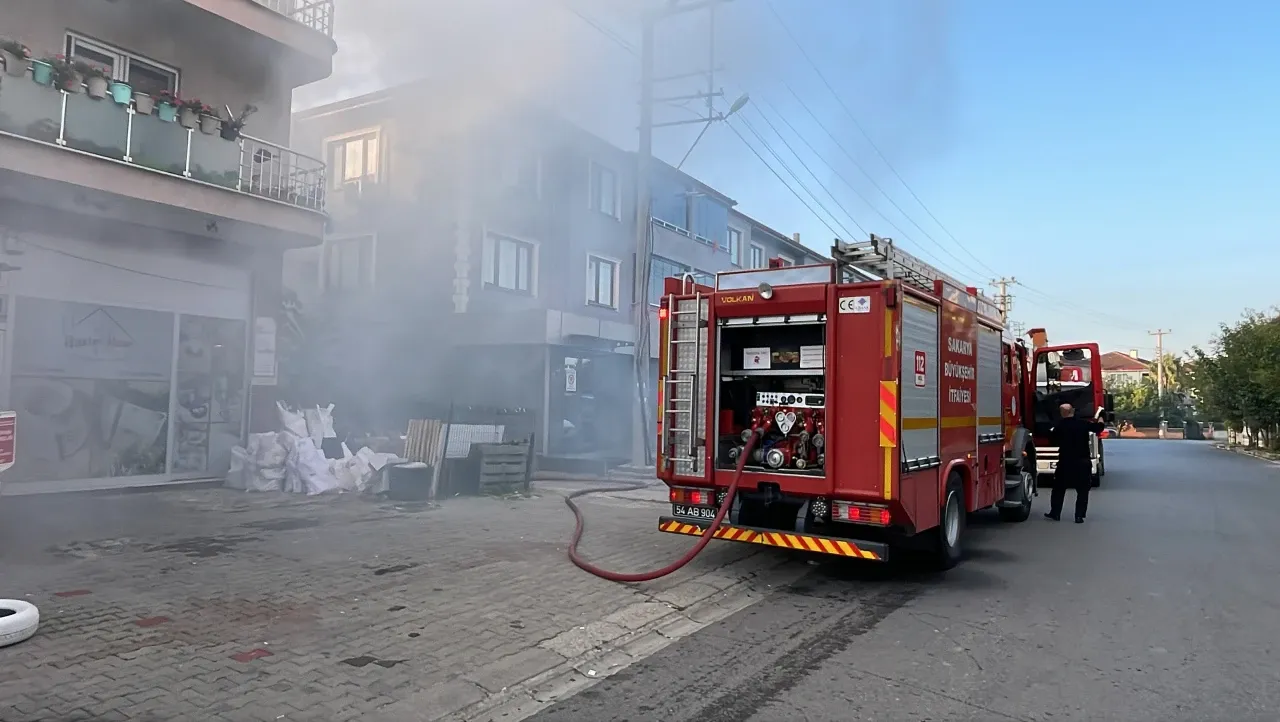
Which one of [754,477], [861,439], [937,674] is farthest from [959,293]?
[937,674]

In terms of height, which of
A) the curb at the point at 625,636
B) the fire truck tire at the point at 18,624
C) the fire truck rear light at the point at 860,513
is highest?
the fire truck rear light at the point at 860,513

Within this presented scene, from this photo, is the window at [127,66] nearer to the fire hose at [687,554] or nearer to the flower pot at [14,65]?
the flower pot at [14,65]

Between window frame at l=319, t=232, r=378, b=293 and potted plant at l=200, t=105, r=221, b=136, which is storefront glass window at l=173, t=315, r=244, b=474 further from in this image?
window frame at l=319, t=232, r=378, b=293

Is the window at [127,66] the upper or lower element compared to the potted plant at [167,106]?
upper

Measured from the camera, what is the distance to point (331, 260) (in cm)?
1393

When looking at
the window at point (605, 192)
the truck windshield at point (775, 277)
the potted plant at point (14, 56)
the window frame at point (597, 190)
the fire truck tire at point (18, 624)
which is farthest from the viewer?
the window at point (605, 192)

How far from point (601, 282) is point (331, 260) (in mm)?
5809

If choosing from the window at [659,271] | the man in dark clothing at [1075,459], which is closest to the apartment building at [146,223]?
the man in dark clothing at [1075,459]

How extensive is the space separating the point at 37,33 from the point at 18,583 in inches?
212

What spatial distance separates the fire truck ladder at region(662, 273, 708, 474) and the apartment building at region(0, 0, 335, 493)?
16.6 ft

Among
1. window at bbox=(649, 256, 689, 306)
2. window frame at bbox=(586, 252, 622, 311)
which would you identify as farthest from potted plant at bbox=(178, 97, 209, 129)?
window at bbox=(649, 256, 689, 306)

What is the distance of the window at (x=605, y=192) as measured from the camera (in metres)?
16.7

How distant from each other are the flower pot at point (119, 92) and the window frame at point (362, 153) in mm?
2431

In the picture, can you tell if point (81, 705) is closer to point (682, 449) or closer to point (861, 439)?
point (682, 449)
